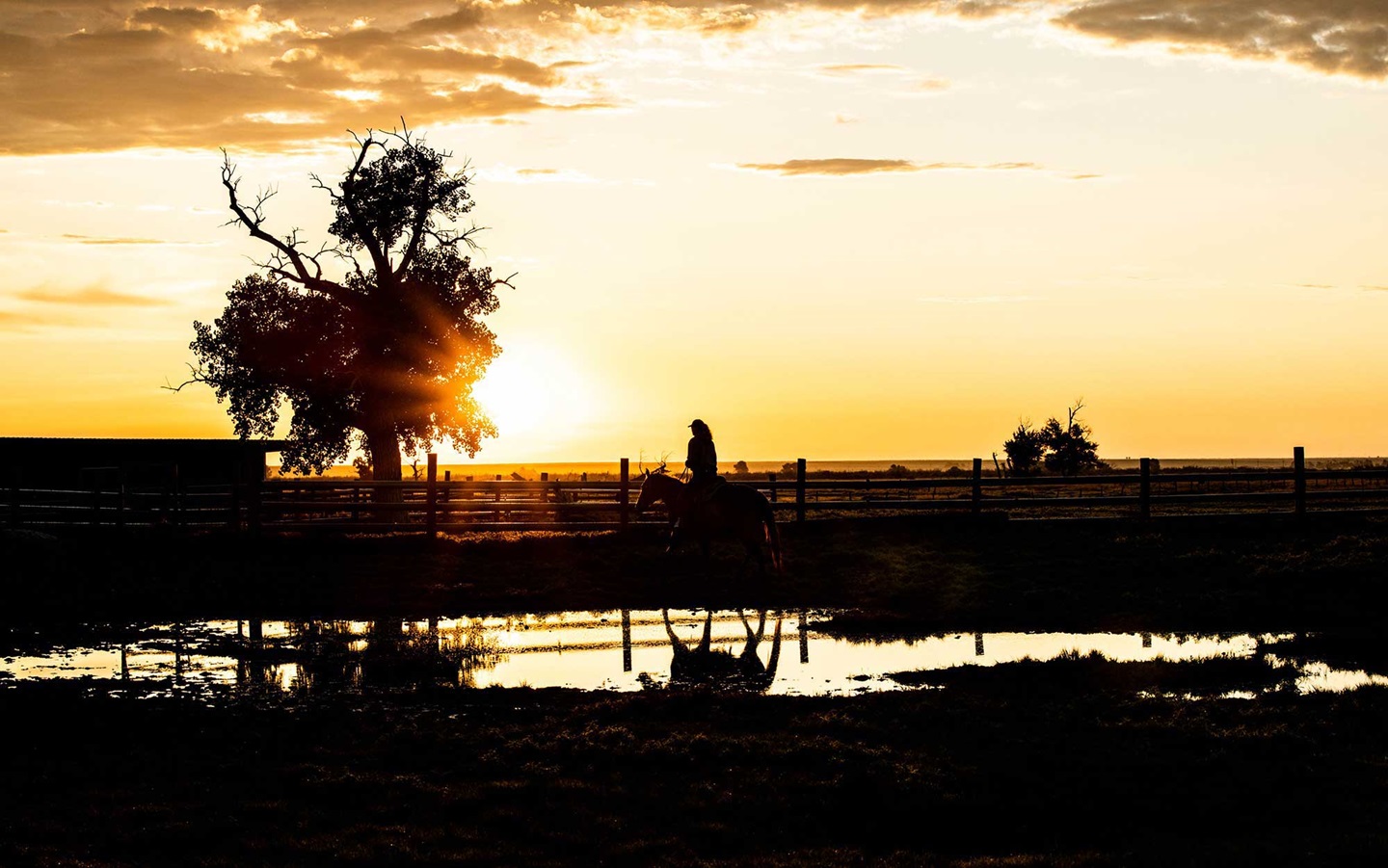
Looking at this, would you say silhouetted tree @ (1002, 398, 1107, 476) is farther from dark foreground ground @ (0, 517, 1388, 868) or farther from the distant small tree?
dark foreground ground @ (0, 517, 1388, 868)

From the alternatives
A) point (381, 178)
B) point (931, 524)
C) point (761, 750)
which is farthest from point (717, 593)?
point (381, 178)

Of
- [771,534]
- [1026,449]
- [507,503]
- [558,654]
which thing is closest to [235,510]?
[507,503]

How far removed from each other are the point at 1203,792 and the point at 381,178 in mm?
35140

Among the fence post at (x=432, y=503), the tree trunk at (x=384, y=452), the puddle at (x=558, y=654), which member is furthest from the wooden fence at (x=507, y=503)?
the puddle at (x=558, y=654)

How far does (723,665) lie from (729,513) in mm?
8054

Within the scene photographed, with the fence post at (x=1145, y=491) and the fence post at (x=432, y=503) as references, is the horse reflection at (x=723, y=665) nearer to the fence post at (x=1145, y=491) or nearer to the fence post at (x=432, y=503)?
the fence post at (x=432, y=503)

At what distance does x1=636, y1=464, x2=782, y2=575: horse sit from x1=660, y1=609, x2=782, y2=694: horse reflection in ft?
15.3

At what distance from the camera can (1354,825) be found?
7941 millimetres

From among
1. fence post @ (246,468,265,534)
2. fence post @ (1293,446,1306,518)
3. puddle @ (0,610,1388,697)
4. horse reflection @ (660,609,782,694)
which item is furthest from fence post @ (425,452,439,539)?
fence post @ (1293,446,1306,518)

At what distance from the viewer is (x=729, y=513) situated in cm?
2212

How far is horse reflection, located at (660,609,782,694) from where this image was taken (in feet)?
42.2

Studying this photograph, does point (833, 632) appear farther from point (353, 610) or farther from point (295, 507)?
point (295, 507)

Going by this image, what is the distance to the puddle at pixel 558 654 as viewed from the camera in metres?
13.1

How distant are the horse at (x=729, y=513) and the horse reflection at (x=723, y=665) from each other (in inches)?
184
